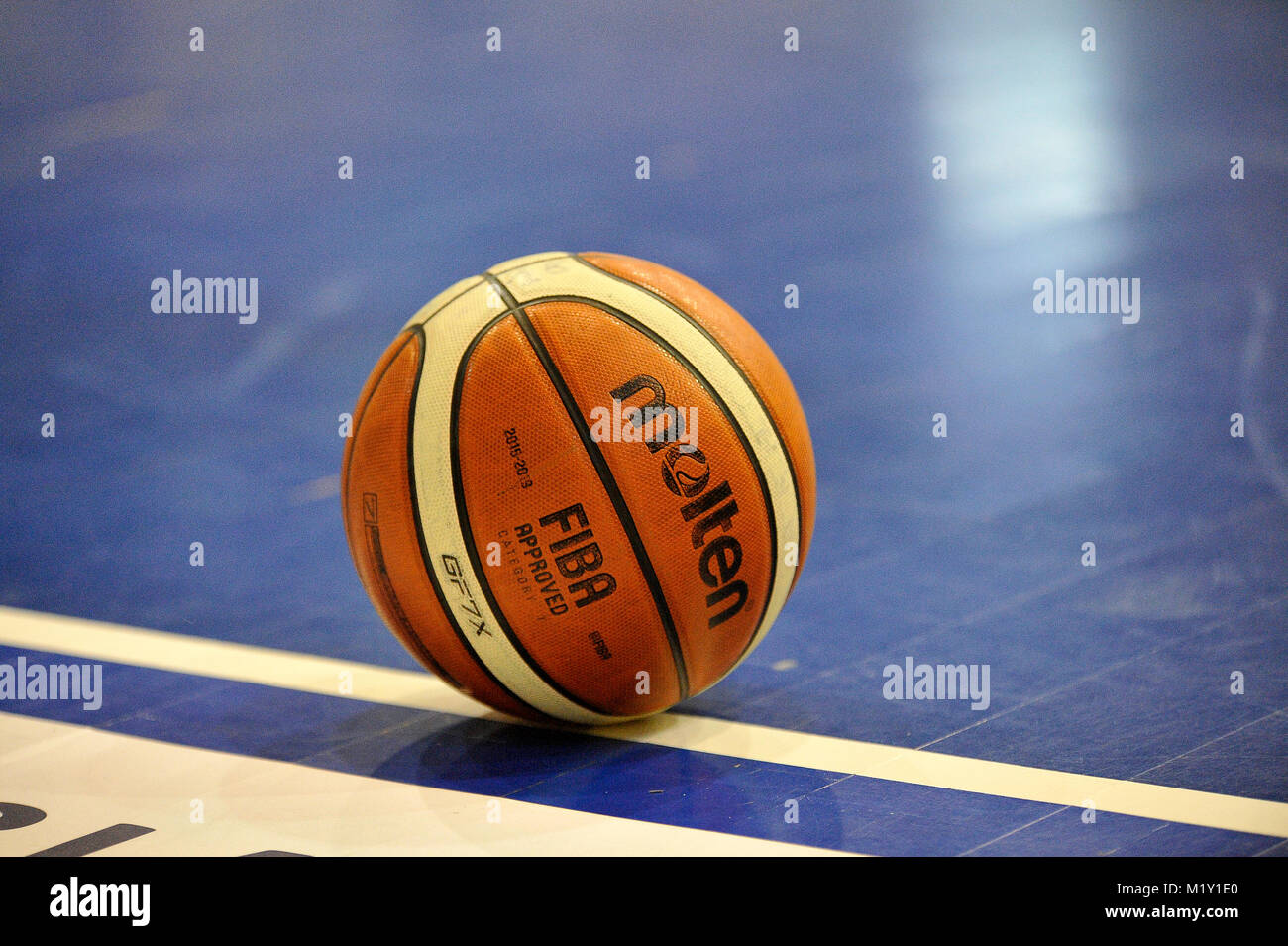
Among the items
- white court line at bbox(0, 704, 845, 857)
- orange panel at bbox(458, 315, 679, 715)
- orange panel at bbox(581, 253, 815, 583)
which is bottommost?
white court line at bbox(0, 704, 845, 857)

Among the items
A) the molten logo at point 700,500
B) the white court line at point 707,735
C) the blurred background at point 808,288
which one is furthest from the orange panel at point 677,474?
the blurred background at point 808,288

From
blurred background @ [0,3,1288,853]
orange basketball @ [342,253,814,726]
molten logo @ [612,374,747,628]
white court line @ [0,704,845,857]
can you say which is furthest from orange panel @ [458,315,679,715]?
blurred background @ [0,3,1288,853]

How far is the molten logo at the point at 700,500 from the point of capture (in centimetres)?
362

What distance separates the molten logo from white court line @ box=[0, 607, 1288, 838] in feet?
1.67

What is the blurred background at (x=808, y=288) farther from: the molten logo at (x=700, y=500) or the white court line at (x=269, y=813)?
the white court line at (x=269, y=813)

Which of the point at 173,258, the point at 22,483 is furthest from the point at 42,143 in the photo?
the point at 22,483

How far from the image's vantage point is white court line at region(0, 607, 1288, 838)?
3386 millimetres

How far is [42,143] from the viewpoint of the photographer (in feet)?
30.5

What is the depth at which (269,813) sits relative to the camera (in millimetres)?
3572

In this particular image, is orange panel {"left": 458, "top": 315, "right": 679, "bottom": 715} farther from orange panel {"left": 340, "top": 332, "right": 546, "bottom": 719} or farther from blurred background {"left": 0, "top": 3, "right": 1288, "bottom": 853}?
blurred background {"left": 0, "top": 3, "right": 1288, "bottom": 853}

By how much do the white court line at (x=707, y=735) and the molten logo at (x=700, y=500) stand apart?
509mm

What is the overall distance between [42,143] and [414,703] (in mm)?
6631

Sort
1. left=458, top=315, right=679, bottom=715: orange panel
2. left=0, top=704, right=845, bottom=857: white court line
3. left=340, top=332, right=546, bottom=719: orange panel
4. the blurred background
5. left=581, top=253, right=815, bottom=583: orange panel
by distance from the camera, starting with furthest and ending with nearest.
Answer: the blurred background → left=581, top=253, right=815, bottom=583: orange panel → left=340, top=332, right=546, bottom=719: orange panel → left=458, top=315, right=679, bottom=715: orange panel → left=0, top=704, right=845, bottom=857: white court line

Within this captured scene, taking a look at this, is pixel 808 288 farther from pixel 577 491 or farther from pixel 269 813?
pixel 269 813
